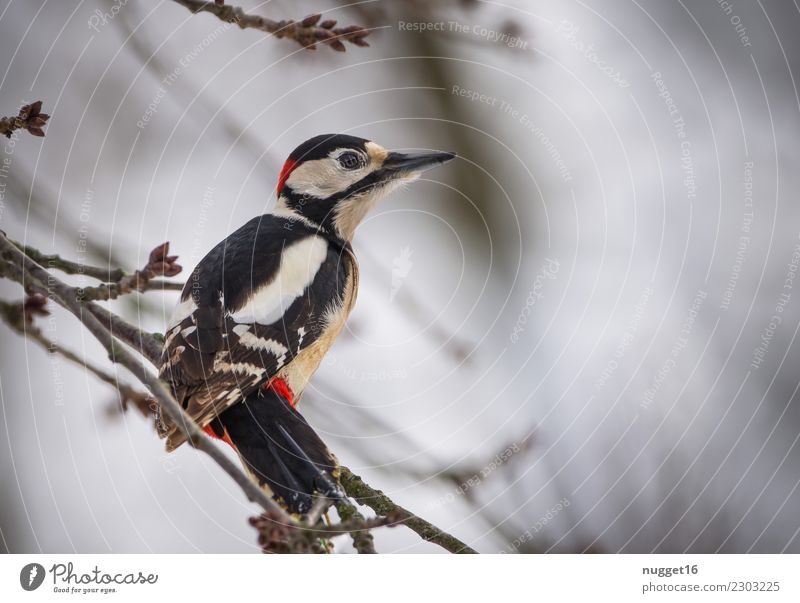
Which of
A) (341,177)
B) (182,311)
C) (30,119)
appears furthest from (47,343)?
(341,177)

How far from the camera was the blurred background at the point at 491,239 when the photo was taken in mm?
1489

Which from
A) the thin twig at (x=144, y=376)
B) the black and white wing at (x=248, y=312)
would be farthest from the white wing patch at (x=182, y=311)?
the thin twig at (x=144, y=376)

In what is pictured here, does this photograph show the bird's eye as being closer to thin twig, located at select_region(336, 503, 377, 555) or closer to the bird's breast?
the bird's breast

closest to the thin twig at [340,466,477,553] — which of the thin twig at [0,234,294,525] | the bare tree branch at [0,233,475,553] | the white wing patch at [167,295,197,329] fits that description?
the bare tree branch at [0,233,475,553]

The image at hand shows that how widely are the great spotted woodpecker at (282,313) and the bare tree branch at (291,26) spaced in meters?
0.18

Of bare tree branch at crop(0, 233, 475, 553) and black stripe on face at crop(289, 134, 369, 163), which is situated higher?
black stripe on face at crop(289, 134, 369, 163)

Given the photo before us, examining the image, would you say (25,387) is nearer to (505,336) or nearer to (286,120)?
(286,120)

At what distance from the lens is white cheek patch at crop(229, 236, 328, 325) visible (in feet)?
4.45

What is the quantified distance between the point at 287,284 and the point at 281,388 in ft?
0.59

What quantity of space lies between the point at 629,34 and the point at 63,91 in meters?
1.10

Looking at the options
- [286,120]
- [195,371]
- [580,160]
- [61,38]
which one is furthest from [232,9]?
[580,160]

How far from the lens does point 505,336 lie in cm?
153

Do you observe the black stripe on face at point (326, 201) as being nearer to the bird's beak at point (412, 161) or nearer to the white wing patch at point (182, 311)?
the bird's beak at point (412, 161)

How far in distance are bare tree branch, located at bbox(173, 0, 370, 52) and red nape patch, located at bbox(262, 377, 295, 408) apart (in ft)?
1.87
